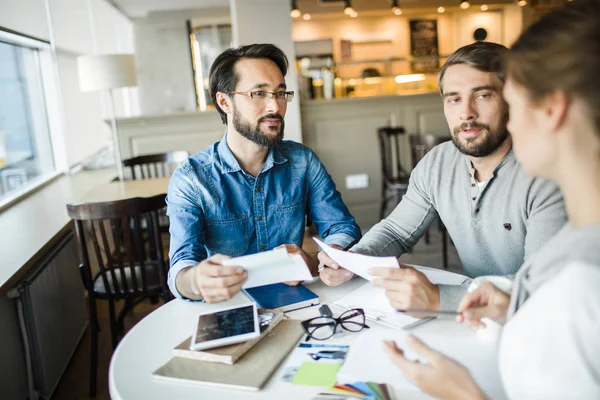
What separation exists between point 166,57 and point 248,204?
7.03 meters

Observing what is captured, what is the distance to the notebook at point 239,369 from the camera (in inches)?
37.4

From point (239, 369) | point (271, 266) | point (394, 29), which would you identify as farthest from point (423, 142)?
point (394, 29)

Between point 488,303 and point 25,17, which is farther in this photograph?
point 25,17

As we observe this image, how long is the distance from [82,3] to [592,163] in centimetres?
595

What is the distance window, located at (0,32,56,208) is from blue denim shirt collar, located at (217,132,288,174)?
1903mm

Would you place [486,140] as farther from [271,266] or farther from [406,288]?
[271,266]

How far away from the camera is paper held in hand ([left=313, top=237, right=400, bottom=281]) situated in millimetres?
1189

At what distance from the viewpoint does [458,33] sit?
891 cm

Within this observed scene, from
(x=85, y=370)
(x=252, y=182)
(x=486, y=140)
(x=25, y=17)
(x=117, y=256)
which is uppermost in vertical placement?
(x=25, y=17)

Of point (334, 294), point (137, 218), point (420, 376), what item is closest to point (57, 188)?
point (137, 218)

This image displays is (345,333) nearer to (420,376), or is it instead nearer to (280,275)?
(280,275)

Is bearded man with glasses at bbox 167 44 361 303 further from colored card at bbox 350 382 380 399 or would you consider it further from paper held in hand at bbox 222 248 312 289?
colored card at bbox 350 382 380 399

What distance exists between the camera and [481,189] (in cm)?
151

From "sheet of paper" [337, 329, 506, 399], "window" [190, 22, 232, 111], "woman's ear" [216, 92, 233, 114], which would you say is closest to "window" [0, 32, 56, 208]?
"woman's ear" [216, 92, 233, 114]
